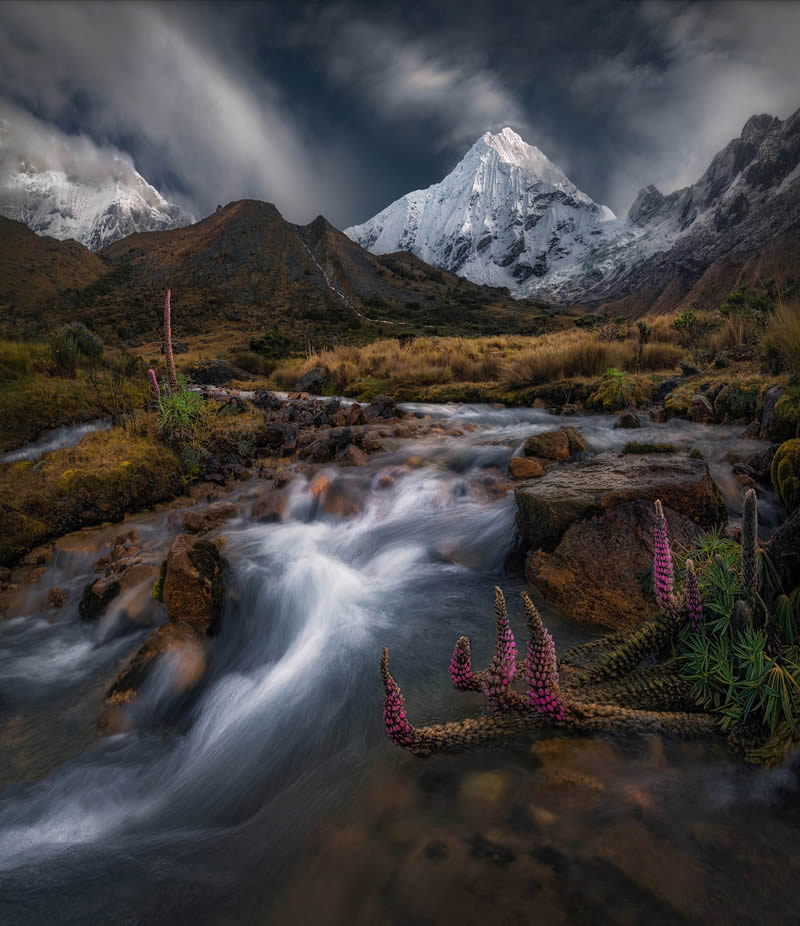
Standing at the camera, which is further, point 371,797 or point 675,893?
point 371,797

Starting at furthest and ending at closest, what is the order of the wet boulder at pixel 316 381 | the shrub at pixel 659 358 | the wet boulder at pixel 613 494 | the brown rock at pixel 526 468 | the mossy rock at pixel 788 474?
1. the wet boulder at pixel 316 381
2. the shrub at pixel 659 358
3. the brown rock at pixel 526 468
4. the mossy rock at pixel 788 474
5. the wet boulder at pixel 613 494

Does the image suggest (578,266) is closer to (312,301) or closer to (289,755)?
(312,301)

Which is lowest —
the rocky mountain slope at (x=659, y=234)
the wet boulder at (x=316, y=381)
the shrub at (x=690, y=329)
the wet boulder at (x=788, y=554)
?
the wet boulder at (x=788, y=554)

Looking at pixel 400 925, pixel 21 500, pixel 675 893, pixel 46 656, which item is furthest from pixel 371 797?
pixel 21 500

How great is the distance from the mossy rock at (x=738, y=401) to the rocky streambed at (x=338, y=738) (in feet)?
3.17

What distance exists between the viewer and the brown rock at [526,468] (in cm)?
652

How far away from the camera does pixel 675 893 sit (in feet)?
4.57

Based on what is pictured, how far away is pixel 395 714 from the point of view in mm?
1707

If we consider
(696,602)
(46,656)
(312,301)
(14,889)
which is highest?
(312,301)

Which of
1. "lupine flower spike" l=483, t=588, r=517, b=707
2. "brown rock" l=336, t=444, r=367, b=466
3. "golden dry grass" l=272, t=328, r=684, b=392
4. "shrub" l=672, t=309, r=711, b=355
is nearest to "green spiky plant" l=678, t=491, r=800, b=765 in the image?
Result: "lupine flower spike" l=483, t=588, r=517, b=707

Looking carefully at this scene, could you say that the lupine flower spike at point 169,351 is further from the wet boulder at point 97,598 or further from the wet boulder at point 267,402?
the wet boulder at point 97,598

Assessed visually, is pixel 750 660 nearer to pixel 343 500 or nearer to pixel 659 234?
pixel 343 500

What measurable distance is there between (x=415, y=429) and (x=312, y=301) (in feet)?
215

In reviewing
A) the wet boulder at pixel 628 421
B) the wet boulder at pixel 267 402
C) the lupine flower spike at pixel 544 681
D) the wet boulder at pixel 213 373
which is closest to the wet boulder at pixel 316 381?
the wet boulder at pixel 213 373
